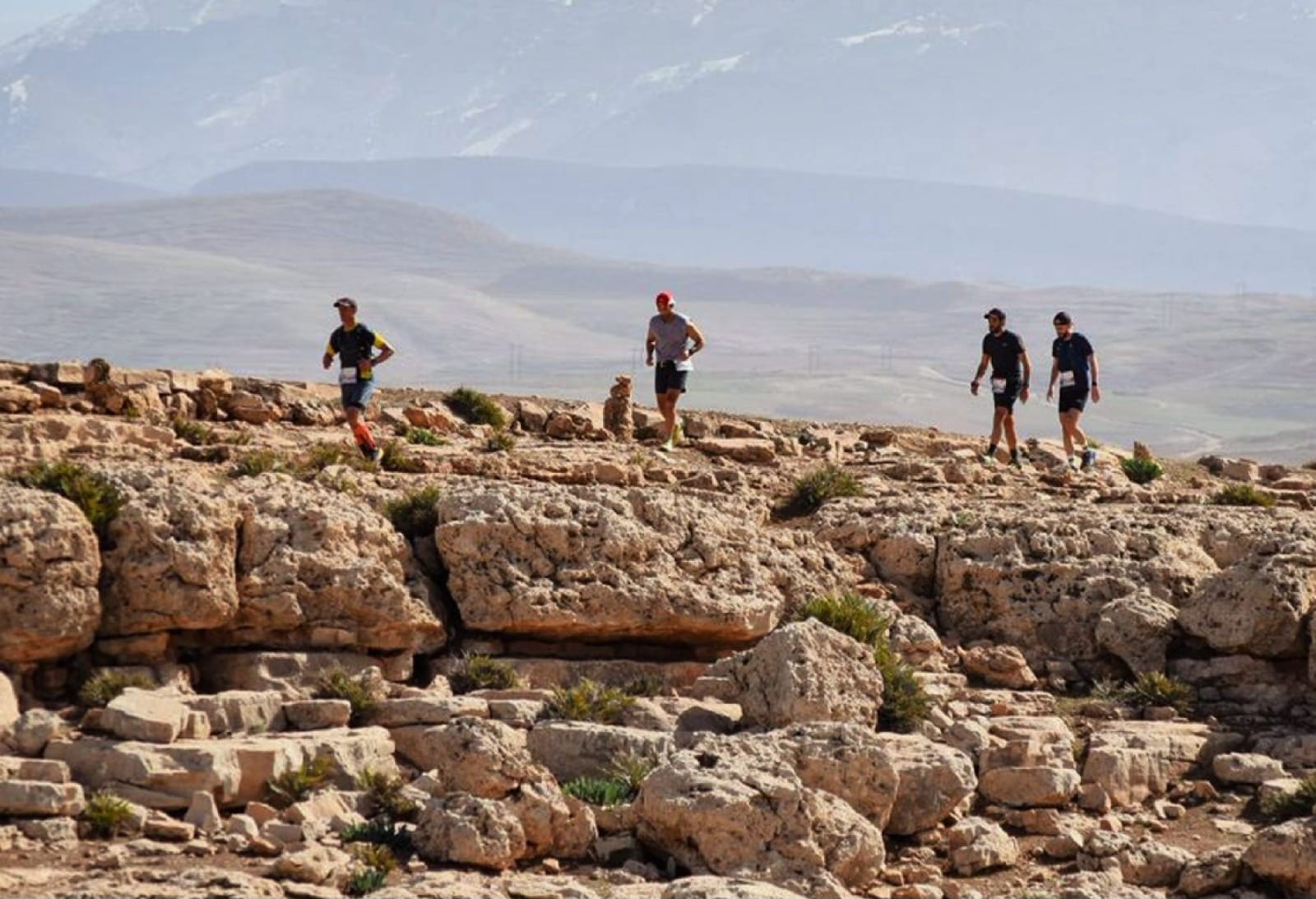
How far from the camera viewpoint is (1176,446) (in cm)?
16725

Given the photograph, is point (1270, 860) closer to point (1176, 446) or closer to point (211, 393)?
point (211, 393)

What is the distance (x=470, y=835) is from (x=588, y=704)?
2270 millimetres

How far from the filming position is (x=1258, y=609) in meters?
16.5

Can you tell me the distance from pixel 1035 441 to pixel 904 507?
8.35 m

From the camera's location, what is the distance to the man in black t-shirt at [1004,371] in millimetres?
23906

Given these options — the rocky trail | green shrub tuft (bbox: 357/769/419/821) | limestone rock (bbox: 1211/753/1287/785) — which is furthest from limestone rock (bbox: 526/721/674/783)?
limestone rock (bbox: 1211/753/1287/785)

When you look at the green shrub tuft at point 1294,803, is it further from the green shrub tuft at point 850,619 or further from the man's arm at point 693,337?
the man's arm at point 693,337

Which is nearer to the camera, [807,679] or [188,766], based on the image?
[188,766]

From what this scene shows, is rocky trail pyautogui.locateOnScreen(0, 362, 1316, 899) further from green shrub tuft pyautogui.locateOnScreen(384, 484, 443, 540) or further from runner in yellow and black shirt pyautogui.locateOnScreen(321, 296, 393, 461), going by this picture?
runner in yellow and black shirt pyautogui.locateOnScreen(321, 296, 393, 461)

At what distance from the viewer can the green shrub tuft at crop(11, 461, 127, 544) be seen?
14.6 meters

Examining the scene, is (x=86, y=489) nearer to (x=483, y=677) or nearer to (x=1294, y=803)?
(x=483, y=677)

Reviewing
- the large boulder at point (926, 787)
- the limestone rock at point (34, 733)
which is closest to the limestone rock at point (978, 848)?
the large boulder at point (926, 787)

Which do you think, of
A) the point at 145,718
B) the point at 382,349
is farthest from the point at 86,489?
the point at 382,349

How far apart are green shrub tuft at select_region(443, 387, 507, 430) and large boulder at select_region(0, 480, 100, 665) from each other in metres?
9.68
